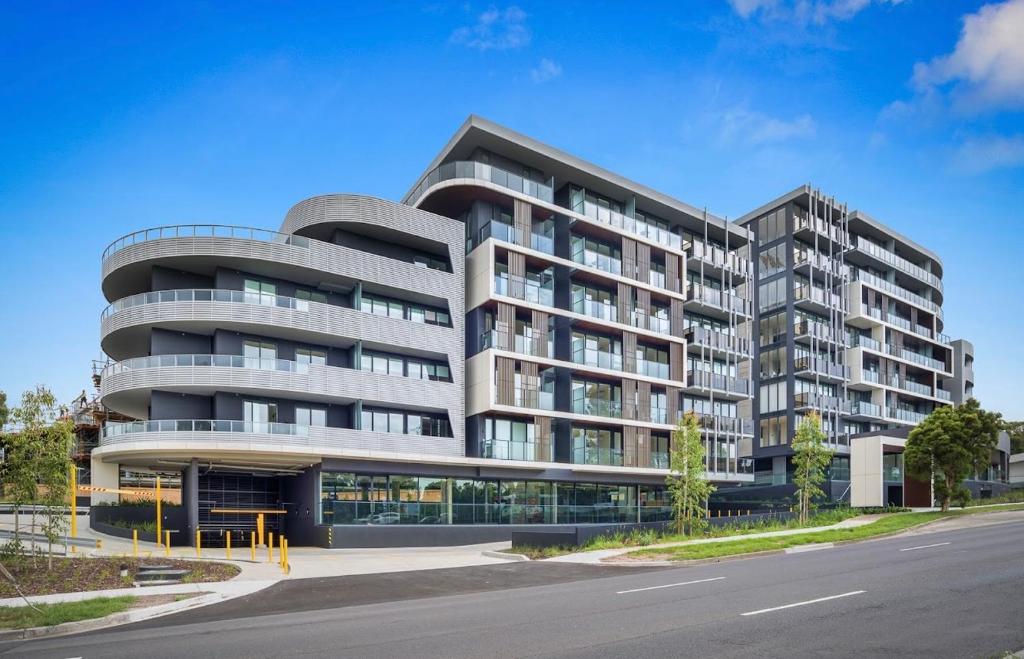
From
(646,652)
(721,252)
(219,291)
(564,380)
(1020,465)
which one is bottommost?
(1020,465)

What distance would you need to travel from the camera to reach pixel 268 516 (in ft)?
150

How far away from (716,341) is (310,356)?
1253 inches

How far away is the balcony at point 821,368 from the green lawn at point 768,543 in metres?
29.9

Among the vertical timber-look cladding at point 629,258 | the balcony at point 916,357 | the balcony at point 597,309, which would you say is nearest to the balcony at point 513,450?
the balcony at point 597,309

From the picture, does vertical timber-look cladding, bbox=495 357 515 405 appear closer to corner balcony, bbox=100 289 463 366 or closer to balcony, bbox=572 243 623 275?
corner balcony, bbox=100 289 463 366

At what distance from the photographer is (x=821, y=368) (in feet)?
222

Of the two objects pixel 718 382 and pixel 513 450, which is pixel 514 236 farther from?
pixel 718 382

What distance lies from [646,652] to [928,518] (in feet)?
111

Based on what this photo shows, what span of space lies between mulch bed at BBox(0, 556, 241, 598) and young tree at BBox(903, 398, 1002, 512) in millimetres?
37003

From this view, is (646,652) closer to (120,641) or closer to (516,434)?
(120,641)

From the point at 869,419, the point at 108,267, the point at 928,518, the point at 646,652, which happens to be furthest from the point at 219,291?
the point at 869,419

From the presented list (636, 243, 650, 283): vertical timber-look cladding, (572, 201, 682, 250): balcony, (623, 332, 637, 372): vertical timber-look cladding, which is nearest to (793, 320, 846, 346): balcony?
(572, 201, 682, 250): balcony

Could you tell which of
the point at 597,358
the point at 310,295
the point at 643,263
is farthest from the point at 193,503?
the point at 643,263

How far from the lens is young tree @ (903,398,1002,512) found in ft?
143
